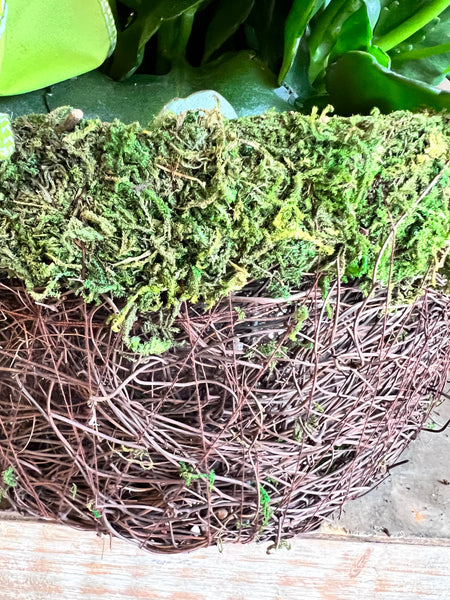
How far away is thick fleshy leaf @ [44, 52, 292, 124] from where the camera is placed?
47 cm

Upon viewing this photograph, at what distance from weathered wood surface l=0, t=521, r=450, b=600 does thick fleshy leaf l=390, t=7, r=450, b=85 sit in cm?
51

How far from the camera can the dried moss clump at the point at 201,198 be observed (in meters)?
0.36

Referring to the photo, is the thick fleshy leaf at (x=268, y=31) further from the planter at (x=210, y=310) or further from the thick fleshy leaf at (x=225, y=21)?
the planter at (x=210, y=310)

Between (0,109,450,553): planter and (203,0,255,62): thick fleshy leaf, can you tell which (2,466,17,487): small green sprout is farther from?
(203,0,255,62): thick fleshy leaf

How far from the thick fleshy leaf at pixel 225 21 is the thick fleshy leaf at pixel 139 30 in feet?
0.13

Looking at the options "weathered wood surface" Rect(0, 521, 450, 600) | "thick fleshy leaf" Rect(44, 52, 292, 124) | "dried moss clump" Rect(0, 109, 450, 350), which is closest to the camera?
"dried moss clump" Rect(0, 109, 450, 350)

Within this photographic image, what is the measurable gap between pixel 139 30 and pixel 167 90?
0.19 ft

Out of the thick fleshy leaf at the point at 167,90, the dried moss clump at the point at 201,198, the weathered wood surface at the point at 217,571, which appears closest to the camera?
the dried moss clump at the point at 201,198

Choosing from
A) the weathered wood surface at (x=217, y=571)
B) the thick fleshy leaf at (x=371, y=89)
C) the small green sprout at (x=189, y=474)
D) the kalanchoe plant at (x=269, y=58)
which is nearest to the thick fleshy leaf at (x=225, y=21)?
the kalanchoe plant at (x=269, y=58)

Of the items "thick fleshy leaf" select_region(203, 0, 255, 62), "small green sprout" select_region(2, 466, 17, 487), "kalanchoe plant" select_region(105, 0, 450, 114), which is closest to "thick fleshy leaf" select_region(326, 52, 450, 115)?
"kalanchoe plant" select_region(105, 0, 450, 114)

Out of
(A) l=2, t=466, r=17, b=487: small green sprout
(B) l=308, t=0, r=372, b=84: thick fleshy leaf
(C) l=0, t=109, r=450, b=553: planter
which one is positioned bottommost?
(A) l=2, t=466, r=17, b=487: small green sprout

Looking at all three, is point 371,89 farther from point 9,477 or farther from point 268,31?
point 9,477

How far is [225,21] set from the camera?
0.50 metres

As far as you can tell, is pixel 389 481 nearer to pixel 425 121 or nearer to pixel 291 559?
pixel 291 559
